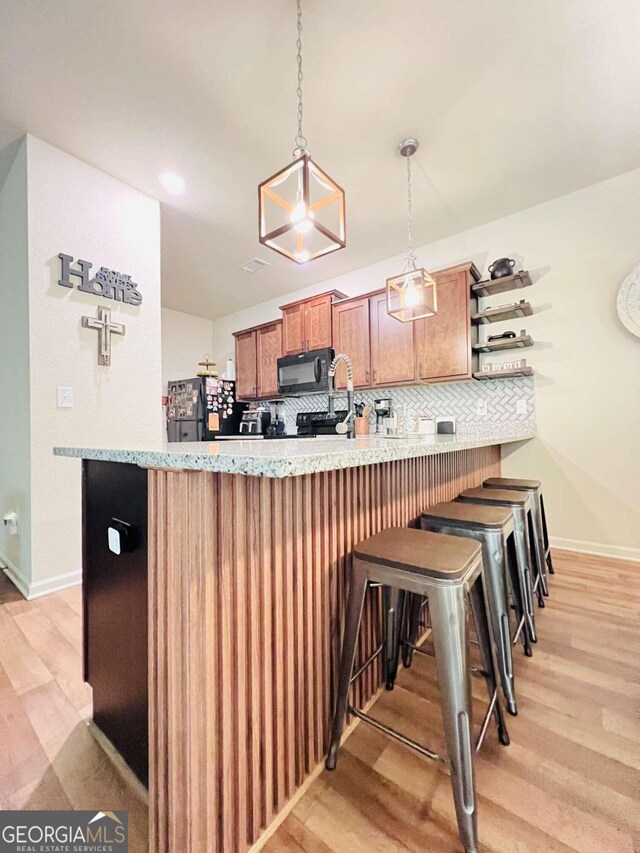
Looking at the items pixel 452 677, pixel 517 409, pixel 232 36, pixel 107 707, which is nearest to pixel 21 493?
pixel 107 707

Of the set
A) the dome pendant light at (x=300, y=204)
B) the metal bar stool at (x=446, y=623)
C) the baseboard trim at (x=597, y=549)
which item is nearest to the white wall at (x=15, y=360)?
the dome pendant light at (x=300, y=204)

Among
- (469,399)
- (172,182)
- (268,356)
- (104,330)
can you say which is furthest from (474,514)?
(268,356)

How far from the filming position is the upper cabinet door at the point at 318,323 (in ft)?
13.0

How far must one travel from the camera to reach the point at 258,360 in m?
4.71

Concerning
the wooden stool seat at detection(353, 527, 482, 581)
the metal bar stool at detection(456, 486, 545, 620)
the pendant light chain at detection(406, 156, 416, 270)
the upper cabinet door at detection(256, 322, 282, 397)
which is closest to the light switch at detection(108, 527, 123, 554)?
the wooden stool seat at detection(353, 527, 482, 581)

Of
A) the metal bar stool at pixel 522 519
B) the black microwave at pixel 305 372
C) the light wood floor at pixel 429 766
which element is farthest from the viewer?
the black microwave at pixel 305 372

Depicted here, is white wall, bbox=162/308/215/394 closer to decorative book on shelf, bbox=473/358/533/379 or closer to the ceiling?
the ceiling

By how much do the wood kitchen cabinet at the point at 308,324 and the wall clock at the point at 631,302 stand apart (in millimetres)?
2526

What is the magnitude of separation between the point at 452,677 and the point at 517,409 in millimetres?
2773

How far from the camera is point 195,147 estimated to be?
232cm

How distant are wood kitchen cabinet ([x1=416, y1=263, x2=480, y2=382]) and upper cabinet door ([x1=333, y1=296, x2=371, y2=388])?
1.95ft

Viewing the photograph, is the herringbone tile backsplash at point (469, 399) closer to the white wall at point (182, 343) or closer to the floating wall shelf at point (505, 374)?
the floating wall shelf at point (505, 374)

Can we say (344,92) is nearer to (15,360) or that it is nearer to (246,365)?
(15,360)

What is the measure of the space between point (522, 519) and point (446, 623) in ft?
3.32
